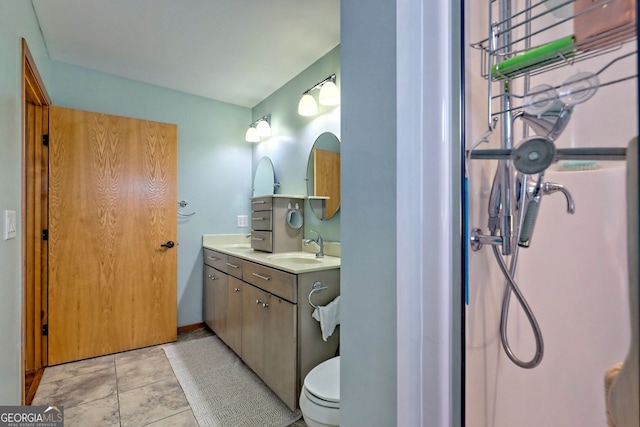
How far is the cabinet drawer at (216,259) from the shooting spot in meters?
2.49

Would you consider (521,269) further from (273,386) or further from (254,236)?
(254,236)

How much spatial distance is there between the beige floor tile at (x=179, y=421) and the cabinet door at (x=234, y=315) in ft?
1.85

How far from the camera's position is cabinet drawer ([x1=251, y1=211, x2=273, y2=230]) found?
245cm

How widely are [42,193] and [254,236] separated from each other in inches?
63.6

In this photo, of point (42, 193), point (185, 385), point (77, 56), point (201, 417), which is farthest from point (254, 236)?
point (77, 56)

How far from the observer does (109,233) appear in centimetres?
242

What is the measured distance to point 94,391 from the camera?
6.15 feet

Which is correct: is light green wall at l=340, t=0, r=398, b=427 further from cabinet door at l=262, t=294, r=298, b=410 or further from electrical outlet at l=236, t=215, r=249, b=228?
electrical outlet at l=236, t=215, r=249, b=228

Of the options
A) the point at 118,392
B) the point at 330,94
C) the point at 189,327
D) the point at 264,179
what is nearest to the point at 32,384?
the point at 118,392

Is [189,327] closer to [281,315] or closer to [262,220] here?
[262,220]

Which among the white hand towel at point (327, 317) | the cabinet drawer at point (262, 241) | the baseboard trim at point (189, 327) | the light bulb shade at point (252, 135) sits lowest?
the baseboard trim at point (189, 327)

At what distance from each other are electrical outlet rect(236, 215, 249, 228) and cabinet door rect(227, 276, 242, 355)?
3.59ft

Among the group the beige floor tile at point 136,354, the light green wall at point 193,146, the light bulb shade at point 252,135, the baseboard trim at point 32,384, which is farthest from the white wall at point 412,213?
the light green wall at point 193,146

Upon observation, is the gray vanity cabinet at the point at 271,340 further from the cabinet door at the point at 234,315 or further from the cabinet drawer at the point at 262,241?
the cabinet drawer at the point at 262,241
